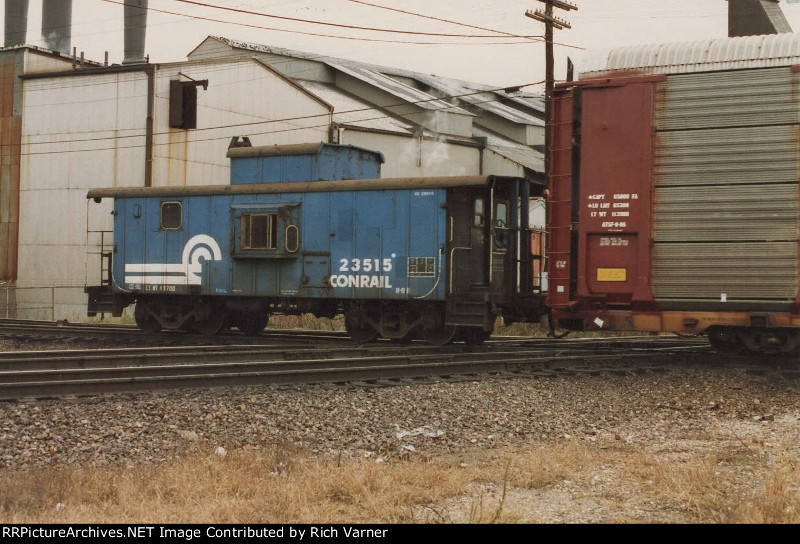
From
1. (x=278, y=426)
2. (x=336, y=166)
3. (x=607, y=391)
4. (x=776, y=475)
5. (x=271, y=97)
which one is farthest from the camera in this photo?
(x=271, y=97)

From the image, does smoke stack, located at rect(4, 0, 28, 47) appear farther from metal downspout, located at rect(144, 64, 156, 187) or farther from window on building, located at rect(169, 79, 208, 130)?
window on building, located at rect(169, 79, 208, 130)

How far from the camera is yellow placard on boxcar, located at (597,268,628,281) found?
13.5m

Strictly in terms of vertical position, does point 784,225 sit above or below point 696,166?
below

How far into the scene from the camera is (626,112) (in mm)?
13531

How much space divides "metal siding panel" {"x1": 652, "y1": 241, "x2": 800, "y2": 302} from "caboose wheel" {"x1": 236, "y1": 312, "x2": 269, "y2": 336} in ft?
31.9

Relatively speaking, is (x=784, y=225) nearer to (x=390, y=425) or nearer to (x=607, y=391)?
(x=607, y=391)

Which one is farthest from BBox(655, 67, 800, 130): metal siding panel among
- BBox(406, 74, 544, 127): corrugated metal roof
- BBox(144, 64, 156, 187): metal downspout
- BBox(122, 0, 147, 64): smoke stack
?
BBox(406, 74, 544, 127): corrugated metal roof

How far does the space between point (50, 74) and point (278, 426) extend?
28765mm

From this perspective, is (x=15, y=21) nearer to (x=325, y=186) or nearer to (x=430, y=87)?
(x=430, y=87)

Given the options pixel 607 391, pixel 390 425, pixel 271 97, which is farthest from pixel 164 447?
pixel 271 97

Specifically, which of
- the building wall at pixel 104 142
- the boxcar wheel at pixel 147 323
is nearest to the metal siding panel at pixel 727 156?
the boxcar wheel at pixel 147 323

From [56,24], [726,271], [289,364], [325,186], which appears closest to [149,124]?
[325,186]

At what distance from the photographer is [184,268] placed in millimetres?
19875

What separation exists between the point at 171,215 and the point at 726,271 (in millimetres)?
11656
